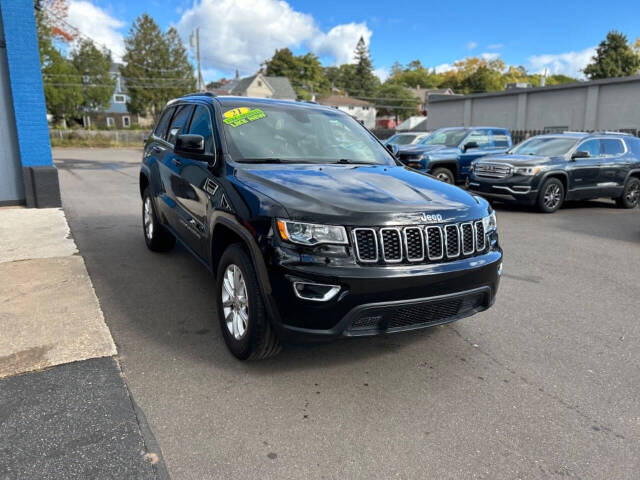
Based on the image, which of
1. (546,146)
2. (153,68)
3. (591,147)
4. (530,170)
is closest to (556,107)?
(591,147)

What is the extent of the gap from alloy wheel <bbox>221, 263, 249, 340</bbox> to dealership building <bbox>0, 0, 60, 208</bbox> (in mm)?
7193

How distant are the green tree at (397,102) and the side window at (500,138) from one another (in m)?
83.0

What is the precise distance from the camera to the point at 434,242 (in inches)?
121

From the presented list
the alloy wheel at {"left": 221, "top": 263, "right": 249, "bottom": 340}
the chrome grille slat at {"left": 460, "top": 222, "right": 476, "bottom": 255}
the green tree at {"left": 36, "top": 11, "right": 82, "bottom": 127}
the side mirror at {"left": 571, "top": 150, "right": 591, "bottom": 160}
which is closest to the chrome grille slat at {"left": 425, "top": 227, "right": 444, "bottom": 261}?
the chrome grille slat at {"left": 460, "top": 222, "right": 476, "bottom": 255}

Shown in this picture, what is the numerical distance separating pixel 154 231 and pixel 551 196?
8.21 meters

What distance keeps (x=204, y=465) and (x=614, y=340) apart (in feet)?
10.9

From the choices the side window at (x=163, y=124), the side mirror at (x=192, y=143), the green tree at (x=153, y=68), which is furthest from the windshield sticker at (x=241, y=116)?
the green tree at (x=153, y=68)

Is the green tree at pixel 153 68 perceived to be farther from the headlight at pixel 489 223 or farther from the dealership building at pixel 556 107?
the headlight at pixel 489 223

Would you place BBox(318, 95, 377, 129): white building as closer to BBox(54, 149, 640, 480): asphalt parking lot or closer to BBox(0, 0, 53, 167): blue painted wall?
BBox(0, 0, 53, 167): blue painted wall

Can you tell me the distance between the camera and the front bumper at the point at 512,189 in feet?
33.4

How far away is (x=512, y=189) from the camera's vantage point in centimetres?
1029

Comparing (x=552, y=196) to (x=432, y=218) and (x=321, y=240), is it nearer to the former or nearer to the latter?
(x=432, y=218)

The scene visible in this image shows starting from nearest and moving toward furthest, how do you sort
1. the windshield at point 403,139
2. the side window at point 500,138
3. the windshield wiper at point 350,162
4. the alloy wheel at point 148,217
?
1. the windshield wiper at point 350,162
2. the alloy wheel at point 148,217
3. the side window at point 500,138
4. the windshield at point 403,139

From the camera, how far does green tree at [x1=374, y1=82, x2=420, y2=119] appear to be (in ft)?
310
